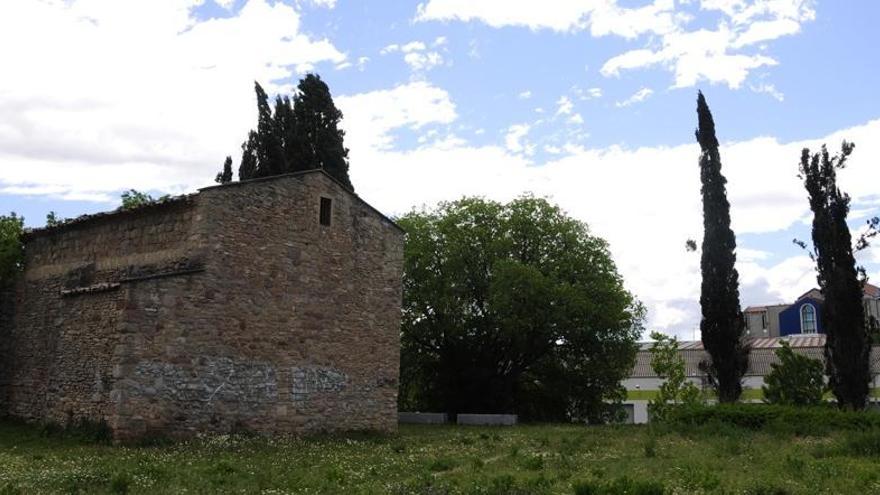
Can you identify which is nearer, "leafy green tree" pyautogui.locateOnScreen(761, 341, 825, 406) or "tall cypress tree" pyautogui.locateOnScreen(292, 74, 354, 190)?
"leafy green tree" pyautogui.locateOnScreen(761, 341, 825, 406)

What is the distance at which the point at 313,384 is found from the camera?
2064 cm

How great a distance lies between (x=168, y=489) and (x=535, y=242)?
25.0 meters

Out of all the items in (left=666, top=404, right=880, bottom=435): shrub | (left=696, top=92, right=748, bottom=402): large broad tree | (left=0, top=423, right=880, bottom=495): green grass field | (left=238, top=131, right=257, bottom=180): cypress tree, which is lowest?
(left=0, top=423, right=880, bottom=495): green grass field

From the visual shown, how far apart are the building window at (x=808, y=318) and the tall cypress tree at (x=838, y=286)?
4253 cm

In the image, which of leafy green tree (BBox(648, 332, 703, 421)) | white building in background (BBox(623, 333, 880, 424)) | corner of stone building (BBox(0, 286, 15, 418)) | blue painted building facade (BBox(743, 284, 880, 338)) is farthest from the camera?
blue painted building facade (BBox(743, 284, 880, 338))

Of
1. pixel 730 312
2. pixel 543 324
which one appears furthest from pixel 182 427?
pixel 730 312

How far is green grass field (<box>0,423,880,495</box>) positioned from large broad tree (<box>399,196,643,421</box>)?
42.9 ft

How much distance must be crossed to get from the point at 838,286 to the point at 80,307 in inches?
913

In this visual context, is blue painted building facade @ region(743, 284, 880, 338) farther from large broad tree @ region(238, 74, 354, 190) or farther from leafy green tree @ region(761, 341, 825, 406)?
large broad tree @ region(238, 74, 354, 190)

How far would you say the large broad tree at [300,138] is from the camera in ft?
108

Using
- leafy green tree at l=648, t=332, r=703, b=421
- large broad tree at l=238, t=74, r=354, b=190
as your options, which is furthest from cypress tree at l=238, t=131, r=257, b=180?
leafy green tree at l=648, t=332, r=703, b=421

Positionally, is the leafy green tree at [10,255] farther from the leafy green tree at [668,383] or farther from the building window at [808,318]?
the building window at [808,318]

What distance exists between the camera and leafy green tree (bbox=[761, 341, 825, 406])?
3039 centimetres

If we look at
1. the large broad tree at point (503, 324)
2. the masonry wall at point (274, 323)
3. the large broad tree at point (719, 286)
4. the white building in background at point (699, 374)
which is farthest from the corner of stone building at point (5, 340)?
the white building in background at point (699, 374)
